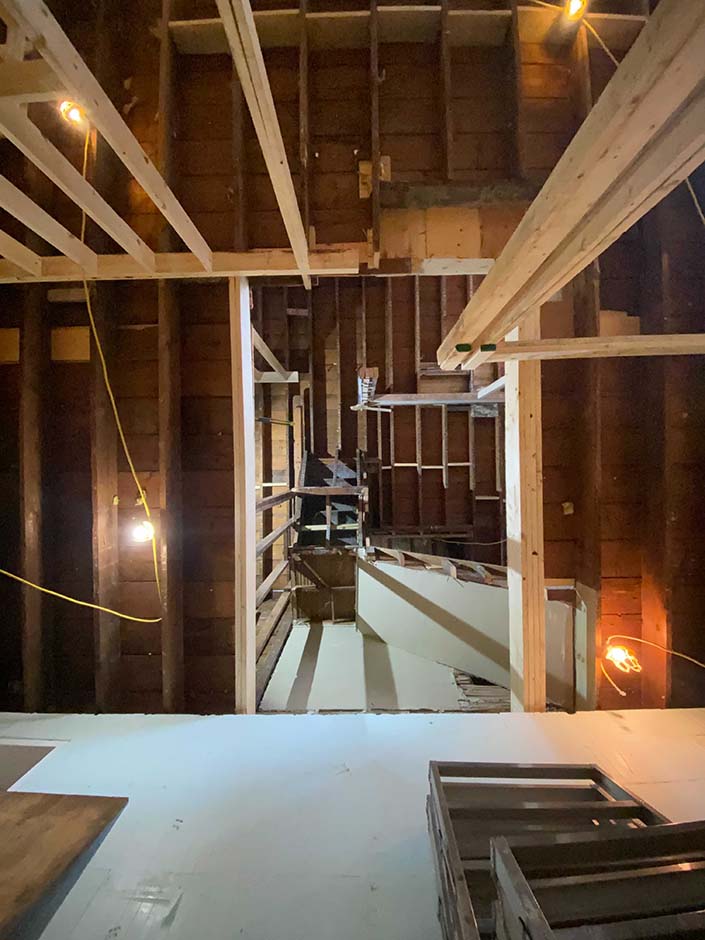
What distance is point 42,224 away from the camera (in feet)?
5.10

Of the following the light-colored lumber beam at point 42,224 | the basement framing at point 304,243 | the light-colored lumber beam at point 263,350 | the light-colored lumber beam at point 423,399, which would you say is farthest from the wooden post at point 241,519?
the light-colored lumber beam at point 423,399

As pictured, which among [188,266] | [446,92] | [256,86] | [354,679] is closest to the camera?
[256,86]

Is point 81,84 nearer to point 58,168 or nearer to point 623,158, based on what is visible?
point 58,168

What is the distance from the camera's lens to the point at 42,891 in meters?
1.01

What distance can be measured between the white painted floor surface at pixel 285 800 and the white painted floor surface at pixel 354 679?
3.67ft

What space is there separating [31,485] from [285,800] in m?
2.12

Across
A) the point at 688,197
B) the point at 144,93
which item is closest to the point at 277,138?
the point at 144,93

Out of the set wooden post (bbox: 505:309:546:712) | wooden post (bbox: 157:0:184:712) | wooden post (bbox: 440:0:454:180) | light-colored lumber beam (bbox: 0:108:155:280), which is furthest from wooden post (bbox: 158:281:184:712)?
wooden post (bbox: 505:309:546:712)

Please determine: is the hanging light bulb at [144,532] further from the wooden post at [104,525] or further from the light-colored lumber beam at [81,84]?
the light-colored lumber beam at [81,84]

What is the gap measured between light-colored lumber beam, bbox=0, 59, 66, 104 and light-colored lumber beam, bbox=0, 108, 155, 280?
0.15 feet

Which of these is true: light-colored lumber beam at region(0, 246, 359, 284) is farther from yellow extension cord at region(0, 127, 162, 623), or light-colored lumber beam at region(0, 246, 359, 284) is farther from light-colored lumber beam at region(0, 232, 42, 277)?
yellow extension cord at region(0, 127, 162, 623)

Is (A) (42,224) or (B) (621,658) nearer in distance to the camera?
(A) (42,224)

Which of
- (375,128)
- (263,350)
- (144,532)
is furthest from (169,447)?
(375,128)

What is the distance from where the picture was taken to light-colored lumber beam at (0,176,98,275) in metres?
1.37
